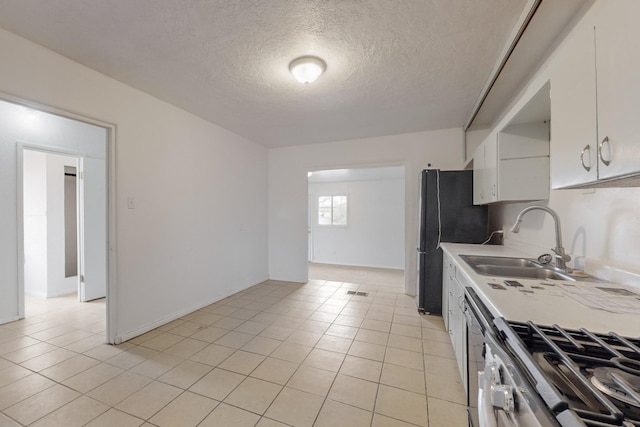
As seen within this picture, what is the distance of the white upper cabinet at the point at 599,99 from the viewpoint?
2.58 ft

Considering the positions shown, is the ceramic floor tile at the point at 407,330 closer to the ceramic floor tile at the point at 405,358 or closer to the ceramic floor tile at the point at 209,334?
the ceramic floor tile at the point at 405,358

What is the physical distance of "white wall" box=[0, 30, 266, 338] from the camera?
6.40 feet

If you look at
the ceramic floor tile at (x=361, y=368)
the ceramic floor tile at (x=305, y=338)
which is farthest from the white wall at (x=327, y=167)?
the ceramic floor tile at (x=361, y=368)

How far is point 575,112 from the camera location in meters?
1.07

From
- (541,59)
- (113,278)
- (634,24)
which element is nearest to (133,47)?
(113,278)

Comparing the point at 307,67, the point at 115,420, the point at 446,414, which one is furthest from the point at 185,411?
the point at 307,67

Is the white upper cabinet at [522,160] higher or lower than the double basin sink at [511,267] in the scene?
higher

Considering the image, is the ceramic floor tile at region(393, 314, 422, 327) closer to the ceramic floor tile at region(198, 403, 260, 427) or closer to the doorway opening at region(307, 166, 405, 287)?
the ceramic floor tile at region(198, 403, 260, 427)

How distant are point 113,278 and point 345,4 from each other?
2903 mm

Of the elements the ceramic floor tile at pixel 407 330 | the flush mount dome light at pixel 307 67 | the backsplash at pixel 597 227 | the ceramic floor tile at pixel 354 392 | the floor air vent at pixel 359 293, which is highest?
the flush mount dome light at pixel 307 67

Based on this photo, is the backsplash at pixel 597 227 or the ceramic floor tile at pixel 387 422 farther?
the ceramic floor tile at pixel 387 422

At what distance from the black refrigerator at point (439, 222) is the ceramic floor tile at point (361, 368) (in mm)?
1312

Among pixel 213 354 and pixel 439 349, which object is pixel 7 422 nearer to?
pixel 213 354

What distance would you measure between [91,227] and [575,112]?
5066 millimetres
